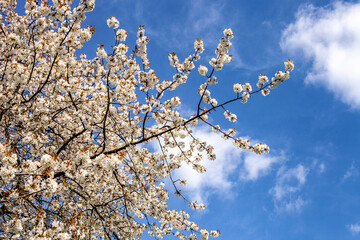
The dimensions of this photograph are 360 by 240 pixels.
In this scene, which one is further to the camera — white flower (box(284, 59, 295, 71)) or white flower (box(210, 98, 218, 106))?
white flower (box(210, 98, 218, 106))

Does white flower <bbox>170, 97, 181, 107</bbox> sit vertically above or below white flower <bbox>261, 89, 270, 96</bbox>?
below

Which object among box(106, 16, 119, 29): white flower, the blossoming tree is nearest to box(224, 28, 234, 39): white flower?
the blossoming tree

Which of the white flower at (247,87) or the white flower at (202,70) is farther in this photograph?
the white flower at (202,70)

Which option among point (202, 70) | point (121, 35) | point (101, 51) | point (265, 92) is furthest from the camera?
point (202, 70)

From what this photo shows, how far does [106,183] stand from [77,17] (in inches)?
194

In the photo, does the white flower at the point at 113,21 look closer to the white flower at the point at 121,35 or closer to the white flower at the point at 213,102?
the white flower at the point at 121,35

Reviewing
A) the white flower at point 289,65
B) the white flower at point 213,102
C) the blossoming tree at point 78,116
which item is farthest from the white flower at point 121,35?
the white flower at point 289,65

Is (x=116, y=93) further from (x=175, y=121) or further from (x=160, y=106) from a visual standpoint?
(x=175, y=121)

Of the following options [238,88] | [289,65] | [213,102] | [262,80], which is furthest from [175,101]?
[289,65]

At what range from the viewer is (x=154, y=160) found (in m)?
8.21

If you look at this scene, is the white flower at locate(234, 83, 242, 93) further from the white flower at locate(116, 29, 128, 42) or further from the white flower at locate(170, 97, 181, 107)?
the white flower at locate(116, 29, 128, 42)

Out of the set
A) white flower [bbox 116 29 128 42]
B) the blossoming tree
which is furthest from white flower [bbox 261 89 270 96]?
white flower [bbox 116 29 128 42]

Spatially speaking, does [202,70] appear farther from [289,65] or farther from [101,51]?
[101,51]

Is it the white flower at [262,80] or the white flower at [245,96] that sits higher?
the white flower at [262,80]
